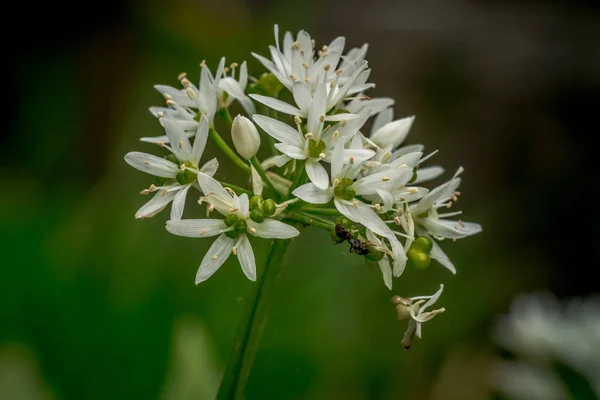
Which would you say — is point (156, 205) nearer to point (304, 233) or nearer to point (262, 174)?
point (262, 174)

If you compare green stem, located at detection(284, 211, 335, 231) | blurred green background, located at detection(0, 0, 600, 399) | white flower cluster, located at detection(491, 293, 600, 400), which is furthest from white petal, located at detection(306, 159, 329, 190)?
white flower cluster, located at detection(491, 293, 600, 400)

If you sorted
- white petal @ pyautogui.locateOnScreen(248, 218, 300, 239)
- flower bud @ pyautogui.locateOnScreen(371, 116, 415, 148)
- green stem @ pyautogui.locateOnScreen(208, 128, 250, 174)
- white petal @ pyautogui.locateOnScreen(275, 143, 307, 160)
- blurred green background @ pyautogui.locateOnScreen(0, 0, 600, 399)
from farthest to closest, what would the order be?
blurred green background @ pyautogui.locateOnScreen(0, 0, 600, 399) < flower bud @ pyautogui.locateOnScreen(371, 116, 415, 148) < green stem @ pyautogui.locateOnScreen(208, 128, 250, 174) < white petal @ pyautogui.locateOnScreen(275, 143, 307, 160) < white petal @ pyautogui.locateOnScreen(248, 218, 300, 239)

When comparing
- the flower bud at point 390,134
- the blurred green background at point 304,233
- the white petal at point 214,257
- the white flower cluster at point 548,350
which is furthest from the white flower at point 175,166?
the white flower cluster at point 548,350

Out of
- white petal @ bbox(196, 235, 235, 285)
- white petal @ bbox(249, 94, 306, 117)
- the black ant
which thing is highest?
white petal @ bbox(249, 94, 306, 117)

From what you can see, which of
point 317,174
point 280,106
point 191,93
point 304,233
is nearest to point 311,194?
point 317,174

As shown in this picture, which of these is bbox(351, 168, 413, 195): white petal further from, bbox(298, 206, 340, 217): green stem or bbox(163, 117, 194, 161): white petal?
bbox(163, 117, 194, 161): white petal

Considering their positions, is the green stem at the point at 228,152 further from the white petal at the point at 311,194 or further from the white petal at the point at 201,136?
the white petal at the point at 311,194
